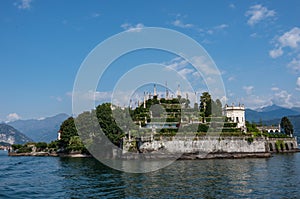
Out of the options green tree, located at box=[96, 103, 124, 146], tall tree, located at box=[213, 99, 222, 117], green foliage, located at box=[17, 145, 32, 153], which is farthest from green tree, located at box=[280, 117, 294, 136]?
green foliage, located at box=[17, 145, 32, 153]

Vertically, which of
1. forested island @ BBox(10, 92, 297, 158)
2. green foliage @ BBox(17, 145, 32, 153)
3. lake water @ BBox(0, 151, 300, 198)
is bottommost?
lake water @ BBox(0, 151, 300, 198)

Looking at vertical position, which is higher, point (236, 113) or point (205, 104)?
point (205, 104)

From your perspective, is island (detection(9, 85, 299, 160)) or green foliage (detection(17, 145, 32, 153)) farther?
green foliage (detection(17, 145, 32, 153))

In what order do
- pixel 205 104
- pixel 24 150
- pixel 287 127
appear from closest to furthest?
pixel 205 104 → pixel 287 127 → pixel 24 150

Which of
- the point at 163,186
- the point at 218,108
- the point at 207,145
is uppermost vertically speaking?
the point at 218,108

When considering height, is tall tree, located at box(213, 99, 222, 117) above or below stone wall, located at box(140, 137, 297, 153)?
above

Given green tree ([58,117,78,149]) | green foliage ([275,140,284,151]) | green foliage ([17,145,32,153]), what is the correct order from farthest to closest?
green foliage ([17,145,32,153])
green tree ([58,117,78,149])
green foliage ([275,140,284,151])

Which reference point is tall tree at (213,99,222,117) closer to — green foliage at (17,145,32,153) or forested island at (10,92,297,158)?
forested island at (10,92,297,158)

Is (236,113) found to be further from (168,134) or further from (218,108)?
(168,134)

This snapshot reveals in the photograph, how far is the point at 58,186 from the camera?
3019cm

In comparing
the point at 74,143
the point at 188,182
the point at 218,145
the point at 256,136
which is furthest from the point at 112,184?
the point at 74,143

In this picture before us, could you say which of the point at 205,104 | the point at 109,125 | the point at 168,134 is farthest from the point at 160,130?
the point at 205,104

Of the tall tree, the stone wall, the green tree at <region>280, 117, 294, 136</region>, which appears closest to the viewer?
the stone wall

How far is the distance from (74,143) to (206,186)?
192 ft
